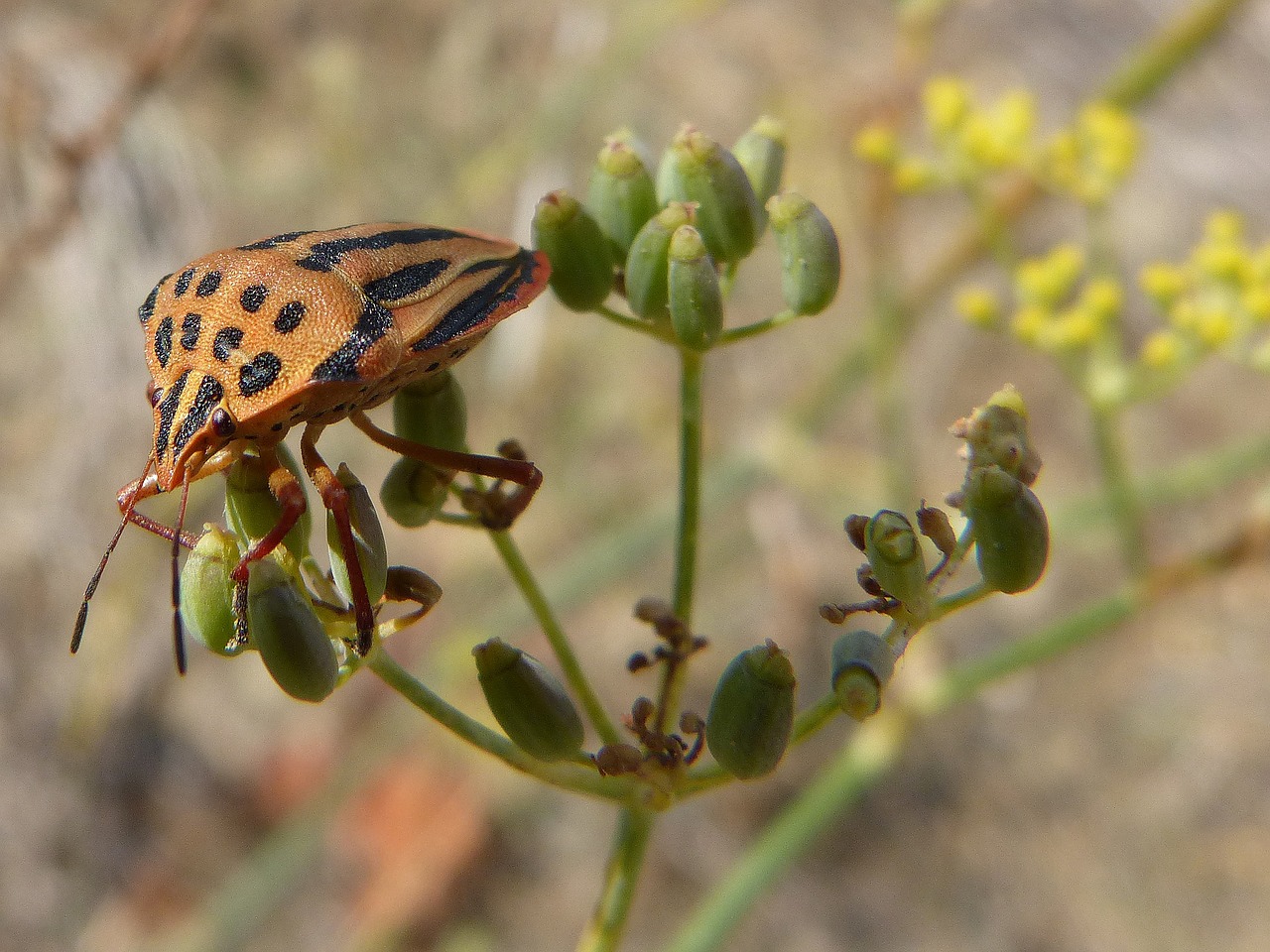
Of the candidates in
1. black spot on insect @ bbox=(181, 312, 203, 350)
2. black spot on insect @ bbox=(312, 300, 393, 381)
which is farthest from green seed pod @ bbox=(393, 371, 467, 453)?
black spot on insect @ bbox=(181, 312, 203, 350)

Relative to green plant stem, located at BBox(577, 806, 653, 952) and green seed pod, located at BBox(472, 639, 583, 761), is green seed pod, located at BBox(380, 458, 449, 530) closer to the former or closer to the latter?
green seed pod, located at BBox(472, 639, 583, 761)

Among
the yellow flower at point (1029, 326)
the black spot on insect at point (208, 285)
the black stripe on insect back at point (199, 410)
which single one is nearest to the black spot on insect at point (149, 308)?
the black spot on insect at point (208, 285)

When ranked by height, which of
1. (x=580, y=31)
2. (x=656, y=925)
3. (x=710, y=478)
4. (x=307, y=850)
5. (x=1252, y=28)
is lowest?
(x=307, y=850)

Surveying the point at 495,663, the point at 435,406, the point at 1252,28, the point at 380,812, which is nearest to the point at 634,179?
the point at 435,406

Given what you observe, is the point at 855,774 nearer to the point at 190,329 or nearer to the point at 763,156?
the point at 763,156

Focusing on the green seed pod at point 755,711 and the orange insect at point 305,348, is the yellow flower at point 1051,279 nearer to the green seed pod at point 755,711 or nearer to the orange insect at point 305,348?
the orange insect at point 305,348

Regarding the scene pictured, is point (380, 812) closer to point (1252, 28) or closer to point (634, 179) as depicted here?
point (634, 179)
